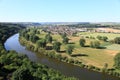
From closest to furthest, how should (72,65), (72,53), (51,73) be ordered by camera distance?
1. (51,73)
2. (72,65)
3. (72,53)

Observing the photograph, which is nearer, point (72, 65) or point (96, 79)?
point (96, 79)

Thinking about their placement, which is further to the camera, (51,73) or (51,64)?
(51,64)

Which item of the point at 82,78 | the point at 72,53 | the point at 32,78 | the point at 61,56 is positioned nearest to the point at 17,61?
the point at 32,78

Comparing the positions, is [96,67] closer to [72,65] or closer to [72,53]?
[72,65]

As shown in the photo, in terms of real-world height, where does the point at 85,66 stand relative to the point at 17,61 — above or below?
below

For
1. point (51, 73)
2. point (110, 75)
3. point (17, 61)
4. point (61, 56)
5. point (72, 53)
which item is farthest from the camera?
point (72, 53)

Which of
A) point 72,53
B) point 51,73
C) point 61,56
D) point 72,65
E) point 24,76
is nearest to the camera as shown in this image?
point 24,76

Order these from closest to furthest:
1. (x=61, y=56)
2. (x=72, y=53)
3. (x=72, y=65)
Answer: (x=72, y=65) < (x=61, y=56) < (x=72, y=53)

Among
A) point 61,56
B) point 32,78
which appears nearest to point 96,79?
point 32,78

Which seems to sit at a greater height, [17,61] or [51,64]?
[17,61]
